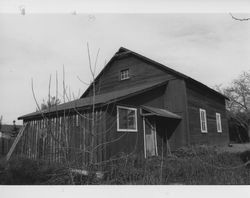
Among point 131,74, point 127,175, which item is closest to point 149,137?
point 131,74

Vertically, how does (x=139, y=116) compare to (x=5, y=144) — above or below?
above

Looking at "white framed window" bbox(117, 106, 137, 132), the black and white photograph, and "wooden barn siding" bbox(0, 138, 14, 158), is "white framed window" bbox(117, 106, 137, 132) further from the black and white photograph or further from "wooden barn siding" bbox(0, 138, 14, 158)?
"wooden barn siding" bbox(0, 138, 14, 158)

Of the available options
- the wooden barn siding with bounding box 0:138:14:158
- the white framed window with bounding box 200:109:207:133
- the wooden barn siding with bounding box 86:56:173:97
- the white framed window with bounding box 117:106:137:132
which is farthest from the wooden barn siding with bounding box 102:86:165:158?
the wooden barn siding with bounding box 0:138:14:158

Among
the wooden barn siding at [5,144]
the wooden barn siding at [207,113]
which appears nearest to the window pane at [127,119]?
the wooden barn siding at [207,113]

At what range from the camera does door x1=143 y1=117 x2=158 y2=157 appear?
11.0 metres

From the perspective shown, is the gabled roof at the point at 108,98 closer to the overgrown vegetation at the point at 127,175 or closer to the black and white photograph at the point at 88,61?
the black and white photograph at the point at 88,61

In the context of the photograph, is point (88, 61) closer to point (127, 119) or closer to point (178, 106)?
point (127, 119)

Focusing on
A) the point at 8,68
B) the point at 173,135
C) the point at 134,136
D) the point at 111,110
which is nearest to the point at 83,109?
the point at 111,110

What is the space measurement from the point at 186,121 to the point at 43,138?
762 cm

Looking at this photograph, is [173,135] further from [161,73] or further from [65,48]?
[65,48]

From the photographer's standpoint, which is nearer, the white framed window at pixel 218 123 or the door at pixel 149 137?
the door at pixel 149 137

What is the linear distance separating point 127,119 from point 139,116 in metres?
0.76

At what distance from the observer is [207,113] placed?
15344 millimetres

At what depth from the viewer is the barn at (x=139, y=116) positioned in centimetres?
896
